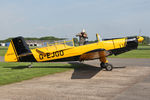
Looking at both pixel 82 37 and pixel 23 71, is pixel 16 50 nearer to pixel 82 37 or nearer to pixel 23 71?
pixel 23 71

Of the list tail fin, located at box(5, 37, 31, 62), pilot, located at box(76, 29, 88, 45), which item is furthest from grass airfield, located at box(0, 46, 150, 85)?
pilot, located at box(76, 29, 88, 45)

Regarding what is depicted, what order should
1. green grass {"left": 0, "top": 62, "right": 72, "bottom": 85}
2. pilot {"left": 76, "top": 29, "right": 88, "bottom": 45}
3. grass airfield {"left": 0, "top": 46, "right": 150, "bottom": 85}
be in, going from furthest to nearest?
1. pilot {"left": 76, "top": 29, "right": 88, "bottom": 45}
2. grass airfield {"left": 0, "top": 46, "right": 150, "bottom": 85}
3. green grass {"left": 0, "top": 62, "right": 72, "bottom": 85}

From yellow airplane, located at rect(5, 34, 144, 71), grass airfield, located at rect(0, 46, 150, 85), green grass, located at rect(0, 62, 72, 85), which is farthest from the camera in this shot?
yellow airplane, located at rect(5, 34, 144, 71)

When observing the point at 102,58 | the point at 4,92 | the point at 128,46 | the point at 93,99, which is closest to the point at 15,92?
the point at 4,92

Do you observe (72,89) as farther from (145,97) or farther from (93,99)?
(145,97)

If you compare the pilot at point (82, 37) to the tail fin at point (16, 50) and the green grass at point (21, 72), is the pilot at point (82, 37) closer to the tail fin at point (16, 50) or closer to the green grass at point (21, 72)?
the green grass at point (21, 72)

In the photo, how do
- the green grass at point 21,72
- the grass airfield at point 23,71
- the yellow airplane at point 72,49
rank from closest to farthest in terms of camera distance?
the green grass at point 21,72
the grass airfield at point 23,71
the yellow airplane at point 72,49

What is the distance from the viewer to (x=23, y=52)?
1384 centimetres

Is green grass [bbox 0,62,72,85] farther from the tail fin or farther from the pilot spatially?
the pilot

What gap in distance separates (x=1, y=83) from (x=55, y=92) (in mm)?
3247

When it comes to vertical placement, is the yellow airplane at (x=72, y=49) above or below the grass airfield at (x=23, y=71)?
above

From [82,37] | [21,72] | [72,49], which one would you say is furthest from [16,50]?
[82,37]

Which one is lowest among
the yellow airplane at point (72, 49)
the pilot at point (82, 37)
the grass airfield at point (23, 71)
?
the grass airfield at point (23, 71)

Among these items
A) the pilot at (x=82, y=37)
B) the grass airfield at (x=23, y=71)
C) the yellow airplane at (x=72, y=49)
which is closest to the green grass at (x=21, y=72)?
the grass airfield at (x=23, y=71)
